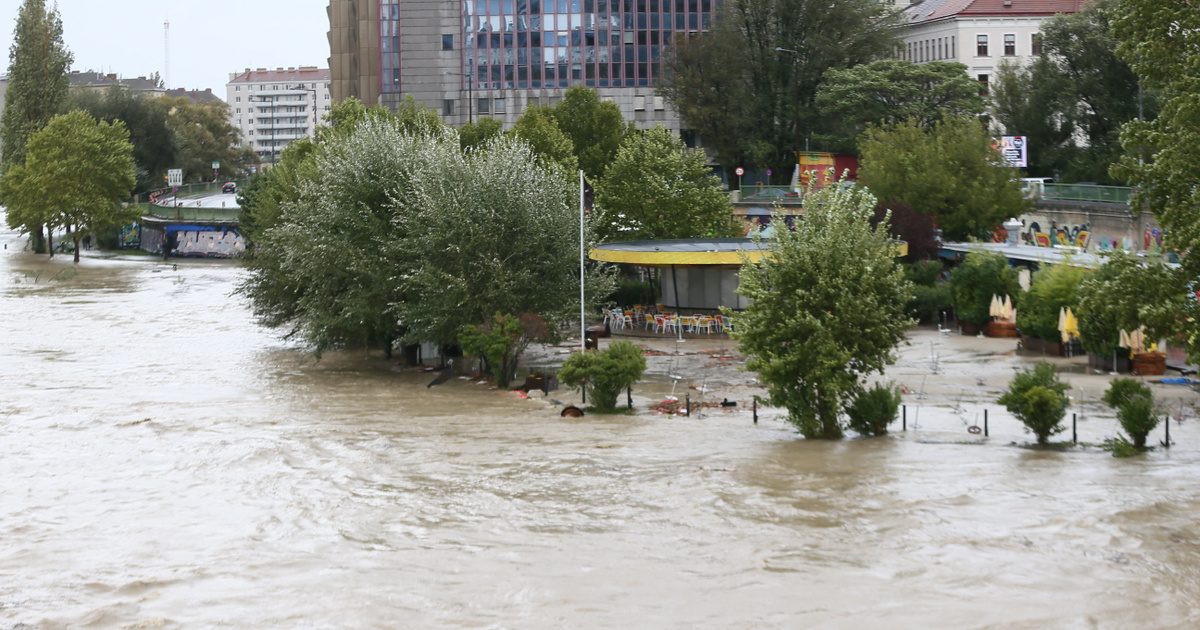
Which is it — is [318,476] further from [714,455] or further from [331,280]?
[331,280]

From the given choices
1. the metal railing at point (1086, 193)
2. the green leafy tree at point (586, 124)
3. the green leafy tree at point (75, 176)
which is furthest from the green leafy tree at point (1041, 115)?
the green leafy tree at point (75, 176)

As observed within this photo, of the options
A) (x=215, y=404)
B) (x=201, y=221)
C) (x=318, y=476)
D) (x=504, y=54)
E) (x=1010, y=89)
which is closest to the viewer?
(x=318, y=476)

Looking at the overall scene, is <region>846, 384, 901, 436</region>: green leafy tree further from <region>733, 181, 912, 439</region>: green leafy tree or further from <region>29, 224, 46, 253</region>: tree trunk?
<region>29, 224, 46, 253</region>: tree trunk

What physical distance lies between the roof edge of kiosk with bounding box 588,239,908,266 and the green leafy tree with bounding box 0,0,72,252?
75589 mm

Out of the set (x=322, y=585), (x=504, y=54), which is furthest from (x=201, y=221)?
(x=322, y=585)

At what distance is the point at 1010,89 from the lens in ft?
269

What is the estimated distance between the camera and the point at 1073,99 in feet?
260

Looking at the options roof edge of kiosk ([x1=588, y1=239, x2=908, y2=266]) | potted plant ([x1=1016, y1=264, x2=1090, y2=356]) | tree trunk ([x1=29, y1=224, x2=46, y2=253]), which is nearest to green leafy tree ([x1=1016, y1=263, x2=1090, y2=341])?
potted plant ([x1=1016, y1=264, x2=1090, y2=356])

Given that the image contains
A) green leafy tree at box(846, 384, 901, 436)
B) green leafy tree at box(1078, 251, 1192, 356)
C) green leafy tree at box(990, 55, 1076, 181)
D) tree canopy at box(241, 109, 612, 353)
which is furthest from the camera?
green leafy tree at box(990, 55, 1076, 181)

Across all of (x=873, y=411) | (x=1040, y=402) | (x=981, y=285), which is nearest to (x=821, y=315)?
(x=873, y=411)

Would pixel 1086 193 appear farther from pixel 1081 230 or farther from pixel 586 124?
pixel 586 124

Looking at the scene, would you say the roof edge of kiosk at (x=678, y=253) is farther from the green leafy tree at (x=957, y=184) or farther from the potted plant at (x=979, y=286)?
the green leafy tree at (x=957, y=184)

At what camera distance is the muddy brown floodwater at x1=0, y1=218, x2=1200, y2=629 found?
19656 mm

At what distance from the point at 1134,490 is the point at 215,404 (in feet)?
75.1
